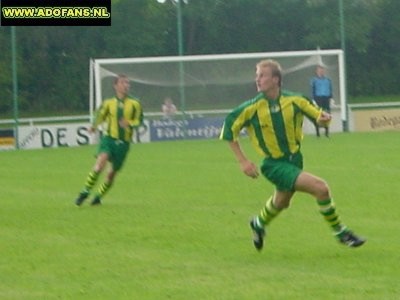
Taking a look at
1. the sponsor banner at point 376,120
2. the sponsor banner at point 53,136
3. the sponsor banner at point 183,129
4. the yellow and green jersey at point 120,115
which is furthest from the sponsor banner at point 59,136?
the yellow and green jersey at point 120,115

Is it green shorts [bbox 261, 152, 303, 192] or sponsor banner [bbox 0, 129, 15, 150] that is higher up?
green shorts [bbox 261, 152, 303, 192]

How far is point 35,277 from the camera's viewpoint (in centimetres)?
1054

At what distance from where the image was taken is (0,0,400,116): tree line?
49.9 meters

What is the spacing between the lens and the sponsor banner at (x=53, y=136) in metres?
37.9

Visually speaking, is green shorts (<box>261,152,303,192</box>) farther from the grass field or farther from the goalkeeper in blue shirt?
the goalkeeper in blue shirt

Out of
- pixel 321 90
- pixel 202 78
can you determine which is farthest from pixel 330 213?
pixel 202 78

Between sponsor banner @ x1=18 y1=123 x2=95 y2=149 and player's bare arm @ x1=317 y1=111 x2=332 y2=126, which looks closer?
player's bare arm @ x1=317 y1=111 x2=332 y2=126

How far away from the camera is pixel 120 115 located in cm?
1797

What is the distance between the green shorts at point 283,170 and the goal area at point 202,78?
89.6ft

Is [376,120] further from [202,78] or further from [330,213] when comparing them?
[330,213]

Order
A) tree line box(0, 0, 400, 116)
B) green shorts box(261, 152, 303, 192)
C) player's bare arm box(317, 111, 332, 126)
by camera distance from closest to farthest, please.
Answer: player's bare arm box(317, 111, 332, 126) → green shorts box(261, 152, 303, 192) → tree line box(0, 0, 400, 116)

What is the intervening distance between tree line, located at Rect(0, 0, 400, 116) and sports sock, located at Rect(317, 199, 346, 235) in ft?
117

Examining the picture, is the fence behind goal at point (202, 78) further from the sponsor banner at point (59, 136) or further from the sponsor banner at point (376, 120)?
the sponsor banner at point (376, 120)

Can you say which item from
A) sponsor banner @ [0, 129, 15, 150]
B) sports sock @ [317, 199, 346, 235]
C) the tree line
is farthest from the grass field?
the tree line
